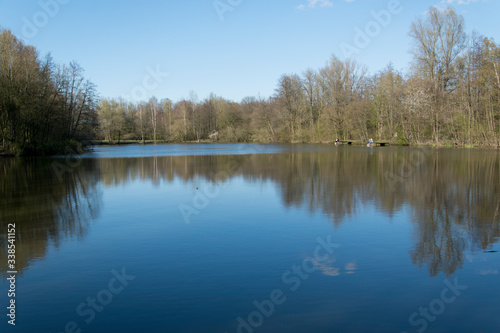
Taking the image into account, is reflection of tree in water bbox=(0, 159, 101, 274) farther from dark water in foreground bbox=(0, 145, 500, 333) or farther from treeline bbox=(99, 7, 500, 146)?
treeline bbox=(99, 7, 500, 146)

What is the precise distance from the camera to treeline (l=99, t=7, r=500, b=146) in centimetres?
3859

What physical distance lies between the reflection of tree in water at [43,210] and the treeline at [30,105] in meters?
14.9

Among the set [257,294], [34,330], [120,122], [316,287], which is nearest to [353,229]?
[316,287]

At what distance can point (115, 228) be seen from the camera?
8281 mm

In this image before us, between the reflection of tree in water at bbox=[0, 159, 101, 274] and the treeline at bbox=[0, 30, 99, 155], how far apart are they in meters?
14.9

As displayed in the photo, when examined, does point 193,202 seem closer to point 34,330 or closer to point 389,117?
point 34,330

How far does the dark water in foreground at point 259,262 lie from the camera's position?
426cm

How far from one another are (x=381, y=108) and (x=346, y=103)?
676cm

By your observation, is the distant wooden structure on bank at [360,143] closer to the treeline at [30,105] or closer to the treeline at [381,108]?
the treeline at [381,108]

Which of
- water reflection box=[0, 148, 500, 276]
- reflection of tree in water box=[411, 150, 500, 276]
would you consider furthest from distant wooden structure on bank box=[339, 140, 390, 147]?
reflection of tree in water box=[411, 150, 500, 276]

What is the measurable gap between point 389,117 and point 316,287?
48181 mm

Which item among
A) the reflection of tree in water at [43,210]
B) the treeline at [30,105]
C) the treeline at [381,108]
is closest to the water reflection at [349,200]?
the reflection of tree in water at [43,210]

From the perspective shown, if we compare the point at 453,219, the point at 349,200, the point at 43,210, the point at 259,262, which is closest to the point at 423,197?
the point at 349,200

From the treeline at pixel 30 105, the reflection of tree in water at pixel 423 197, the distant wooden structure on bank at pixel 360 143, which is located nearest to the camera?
the reflection of tree in water at pixel 423 197
